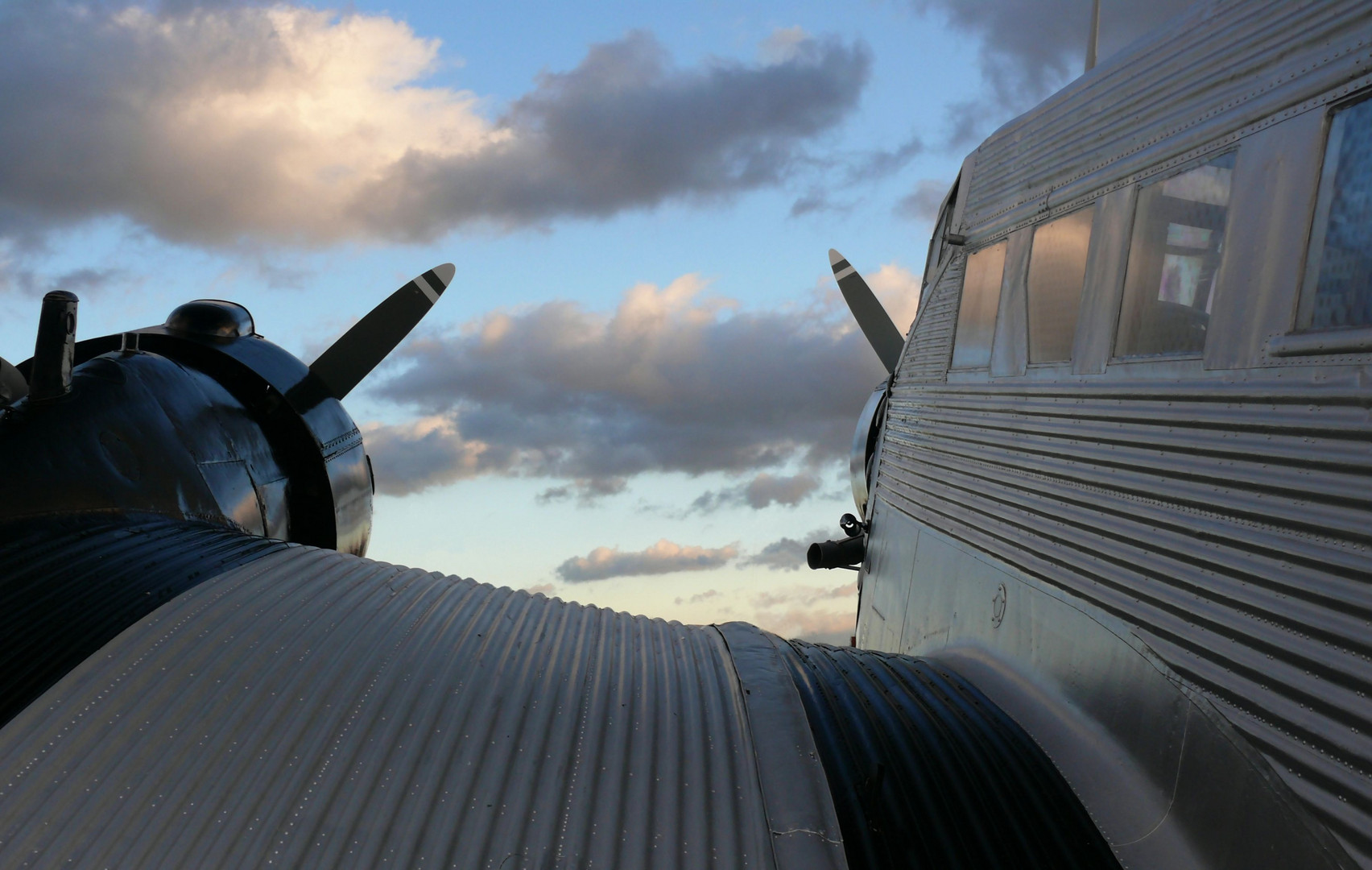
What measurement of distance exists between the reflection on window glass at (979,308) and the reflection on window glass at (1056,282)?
49 centimetres

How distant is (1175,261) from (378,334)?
22.4ft

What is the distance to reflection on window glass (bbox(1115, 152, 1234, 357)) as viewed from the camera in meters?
3.71

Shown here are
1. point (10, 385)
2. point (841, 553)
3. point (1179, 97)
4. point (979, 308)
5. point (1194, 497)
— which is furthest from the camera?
point (841, 553)

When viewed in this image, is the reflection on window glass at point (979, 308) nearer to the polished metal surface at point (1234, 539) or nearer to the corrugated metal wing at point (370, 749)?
the polished metal surface at point (1234, 539)

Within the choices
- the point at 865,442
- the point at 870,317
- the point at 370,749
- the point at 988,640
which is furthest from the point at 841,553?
the point at 370,749

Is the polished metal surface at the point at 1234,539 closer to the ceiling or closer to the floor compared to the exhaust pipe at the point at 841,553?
closer to the ceiling

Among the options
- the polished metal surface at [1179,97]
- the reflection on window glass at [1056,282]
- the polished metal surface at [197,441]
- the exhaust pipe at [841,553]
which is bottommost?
the exhaust pipe at [841,553]

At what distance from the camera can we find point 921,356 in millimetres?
7227

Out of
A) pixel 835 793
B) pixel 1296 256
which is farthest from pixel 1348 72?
pixel 835 793

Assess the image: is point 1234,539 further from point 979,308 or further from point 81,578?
point 81,578

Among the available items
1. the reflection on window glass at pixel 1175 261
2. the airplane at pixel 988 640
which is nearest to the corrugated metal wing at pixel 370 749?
the airplane at pixel 988 640

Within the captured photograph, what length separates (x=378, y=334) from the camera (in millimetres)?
8891

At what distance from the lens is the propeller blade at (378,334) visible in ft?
28.1

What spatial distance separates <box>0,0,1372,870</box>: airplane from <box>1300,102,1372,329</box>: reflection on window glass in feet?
0.05
